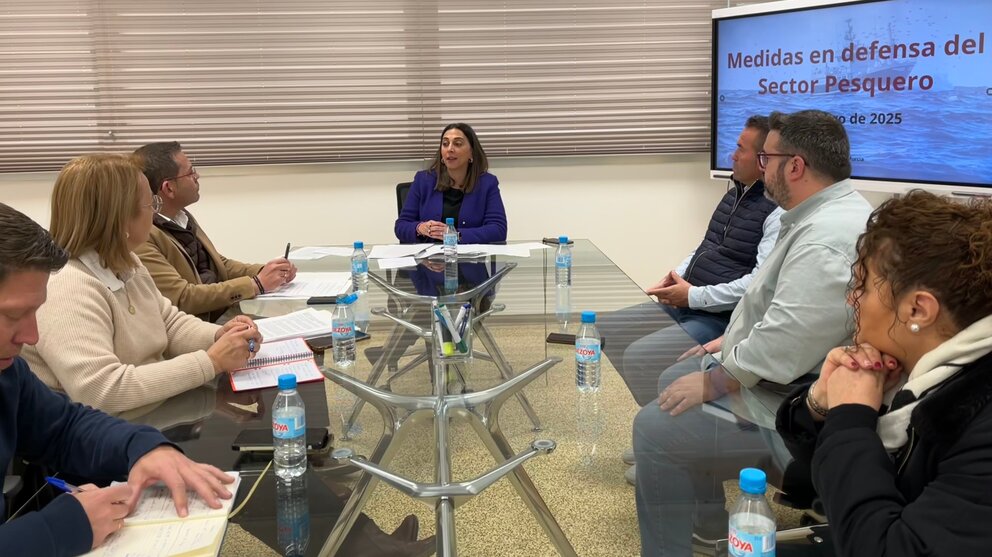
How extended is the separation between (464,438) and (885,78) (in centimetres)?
297

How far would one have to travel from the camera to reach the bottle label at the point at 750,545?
1.00 m

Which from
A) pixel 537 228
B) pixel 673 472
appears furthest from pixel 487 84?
pixel 673 472

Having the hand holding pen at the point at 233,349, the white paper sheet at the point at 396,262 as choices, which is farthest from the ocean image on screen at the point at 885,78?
the hand holding pen at the point at 233,349

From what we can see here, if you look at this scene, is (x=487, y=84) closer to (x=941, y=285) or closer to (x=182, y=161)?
(x=182, y=161)

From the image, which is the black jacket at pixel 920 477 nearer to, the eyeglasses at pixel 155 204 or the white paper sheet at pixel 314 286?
the eyeglasses at pixel 155 204

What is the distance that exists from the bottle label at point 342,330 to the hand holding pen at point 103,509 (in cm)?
94

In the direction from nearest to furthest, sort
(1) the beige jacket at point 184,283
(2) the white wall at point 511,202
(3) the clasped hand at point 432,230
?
(1) the beige jacket at point 184,283
(3) the clasped hand at point 432,230
(2) the white wall at point 511,202

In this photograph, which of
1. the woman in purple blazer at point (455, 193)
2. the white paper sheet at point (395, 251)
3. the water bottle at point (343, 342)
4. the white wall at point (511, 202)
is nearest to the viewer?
the water bottle at point (343, 342)

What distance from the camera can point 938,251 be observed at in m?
1.00

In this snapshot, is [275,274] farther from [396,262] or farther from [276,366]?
[276,366]

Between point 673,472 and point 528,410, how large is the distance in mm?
546

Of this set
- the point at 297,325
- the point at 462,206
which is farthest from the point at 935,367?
the point at 462,206

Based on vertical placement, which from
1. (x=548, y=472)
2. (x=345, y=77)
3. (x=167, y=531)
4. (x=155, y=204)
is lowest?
(x=548, y=472)

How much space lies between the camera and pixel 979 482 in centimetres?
87
